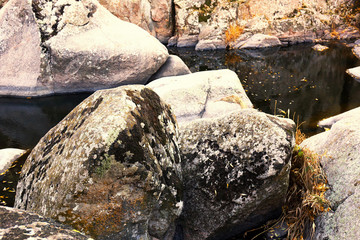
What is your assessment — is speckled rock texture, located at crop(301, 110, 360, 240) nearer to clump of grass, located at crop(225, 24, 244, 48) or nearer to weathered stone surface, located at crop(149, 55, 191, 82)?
weathered stone surface, located at crop(149, 55, 191, 82)

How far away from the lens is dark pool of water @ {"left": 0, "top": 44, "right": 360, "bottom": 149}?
9039 millimetres

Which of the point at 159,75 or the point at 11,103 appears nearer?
the point at 11,103

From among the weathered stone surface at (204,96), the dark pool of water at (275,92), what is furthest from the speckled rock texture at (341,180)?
the weathered stone surface at (204,96)

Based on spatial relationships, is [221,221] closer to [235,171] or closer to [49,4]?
[235,171]

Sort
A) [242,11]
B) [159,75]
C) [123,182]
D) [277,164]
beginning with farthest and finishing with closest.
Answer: [242,11] < [159,75] < [277,164] < [123,182]

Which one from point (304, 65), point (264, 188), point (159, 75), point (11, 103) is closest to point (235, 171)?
point (264, 188)

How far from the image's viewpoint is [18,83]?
437 inches

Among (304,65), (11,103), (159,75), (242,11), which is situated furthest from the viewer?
(242,11)

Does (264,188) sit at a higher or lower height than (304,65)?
higher

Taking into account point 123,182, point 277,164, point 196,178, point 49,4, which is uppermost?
point 49,4

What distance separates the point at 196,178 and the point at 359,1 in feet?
62.2

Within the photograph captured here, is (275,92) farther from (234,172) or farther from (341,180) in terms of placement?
(234,172)

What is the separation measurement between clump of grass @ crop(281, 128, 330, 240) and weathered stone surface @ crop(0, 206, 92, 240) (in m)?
2.84

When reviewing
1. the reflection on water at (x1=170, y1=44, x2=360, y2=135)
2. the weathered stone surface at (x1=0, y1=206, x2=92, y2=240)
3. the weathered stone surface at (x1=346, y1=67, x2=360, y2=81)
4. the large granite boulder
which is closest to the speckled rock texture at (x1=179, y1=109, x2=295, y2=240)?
the weathered stone surface at (x1=0, y1=206, x2=92, y2=240)
